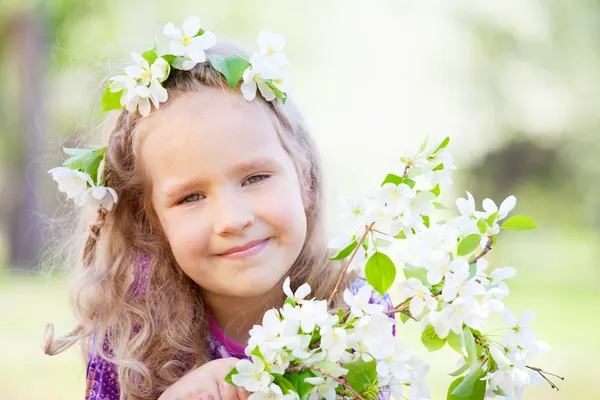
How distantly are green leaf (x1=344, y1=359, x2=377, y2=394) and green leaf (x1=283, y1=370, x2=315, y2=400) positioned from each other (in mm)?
86

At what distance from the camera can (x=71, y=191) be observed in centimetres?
208

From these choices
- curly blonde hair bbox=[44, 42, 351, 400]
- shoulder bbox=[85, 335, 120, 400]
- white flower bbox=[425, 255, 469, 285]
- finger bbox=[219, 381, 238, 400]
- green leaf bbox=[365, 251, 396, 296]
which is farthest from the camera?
shoulder bbox=[85, 335, 120, 400]

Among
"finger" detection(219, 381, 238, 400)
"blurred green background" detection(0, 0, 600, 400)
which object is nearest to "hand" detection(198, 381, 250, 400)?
"finger" detection(219, 381, 238, 400)

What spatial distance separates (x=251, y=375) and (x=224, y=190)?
21.5 inches

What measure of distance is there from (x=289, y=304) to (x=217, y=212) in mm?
433

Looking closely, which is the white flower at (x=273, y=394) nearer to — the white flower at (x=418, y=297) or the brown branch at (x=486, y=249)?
the white flower at (x=418, y=297)

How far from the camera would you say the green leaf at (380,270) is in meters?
1.67

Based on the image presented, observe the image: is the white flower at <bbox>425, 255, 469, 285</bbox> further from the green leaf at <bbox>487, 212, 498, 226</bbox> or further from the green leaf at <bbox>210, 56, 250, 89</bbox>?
the green leaf at <bbox>210, 56, 250, 89</bbox>

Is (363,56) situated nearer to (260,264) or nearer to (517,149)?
(517,149)

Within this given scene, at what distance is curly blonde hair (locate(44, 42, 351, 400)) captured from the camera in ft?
7.16

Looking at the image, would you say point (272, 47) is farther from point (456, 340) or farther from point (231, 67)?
point (456, 340)

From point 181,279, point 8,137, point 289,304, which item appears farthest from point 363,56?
point 289,304

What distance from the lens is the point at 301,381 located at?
1.53m

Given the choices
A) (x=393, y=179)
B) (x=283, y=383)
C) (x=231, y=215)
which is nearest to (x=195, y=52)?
(x=231, y=215)
